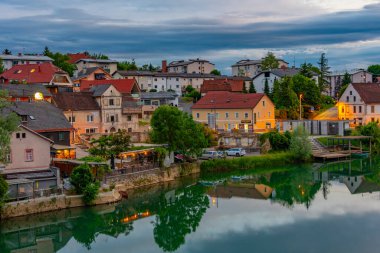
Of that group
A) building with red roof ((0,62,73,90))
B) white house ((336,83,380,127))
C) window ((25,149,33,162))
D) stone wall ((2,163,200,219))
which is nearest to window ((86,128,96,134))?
building with red roof ((0,62,73,90))

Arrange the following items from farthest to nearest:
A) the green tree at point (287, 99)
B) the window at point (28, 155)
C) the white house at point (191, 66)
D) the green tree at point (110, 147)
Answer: the white house at point (191, 66), the green tree at point (287, 99), the green tree at point (110, 147), the window at point (28, 155)

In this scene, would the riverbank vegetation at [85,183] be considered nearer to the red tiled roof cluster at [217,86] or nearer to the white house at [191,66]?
the red tiled roof cluster at [217,86]

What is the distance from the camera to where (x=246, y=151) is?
189 feet

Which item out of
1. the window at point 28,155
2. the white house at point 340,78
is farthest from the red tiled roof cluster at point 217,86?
the window at point 28,155

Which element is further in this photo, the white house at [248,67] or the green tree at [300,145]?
the white house at [248,67]

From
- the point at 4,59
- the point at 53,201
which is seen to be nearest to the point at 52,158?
the point at 53,201

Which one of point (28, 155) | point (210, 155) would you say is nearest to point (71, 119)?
point (210, 155)

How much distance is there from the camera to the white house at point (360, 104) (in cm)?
7494

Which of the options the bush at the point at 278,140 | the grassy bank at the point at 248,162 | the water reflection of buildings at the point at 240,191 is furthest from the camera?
the bush at the point at 278,140

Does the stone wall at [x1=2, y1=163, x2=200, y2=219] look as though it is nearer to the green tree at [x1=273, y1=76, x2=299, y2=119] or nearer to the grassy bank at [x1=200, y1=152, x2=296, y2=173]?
the grassy bank at [x1=200, y1=152, x2=296, y2=173]

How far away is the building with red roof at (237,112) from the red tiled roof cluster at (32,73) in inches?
791

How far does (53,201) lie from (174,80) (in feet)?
236

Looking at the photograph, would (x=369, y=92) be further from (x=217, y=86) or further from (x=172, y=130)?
(x=172, y=130)

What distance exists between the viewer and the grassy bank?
51156mm
